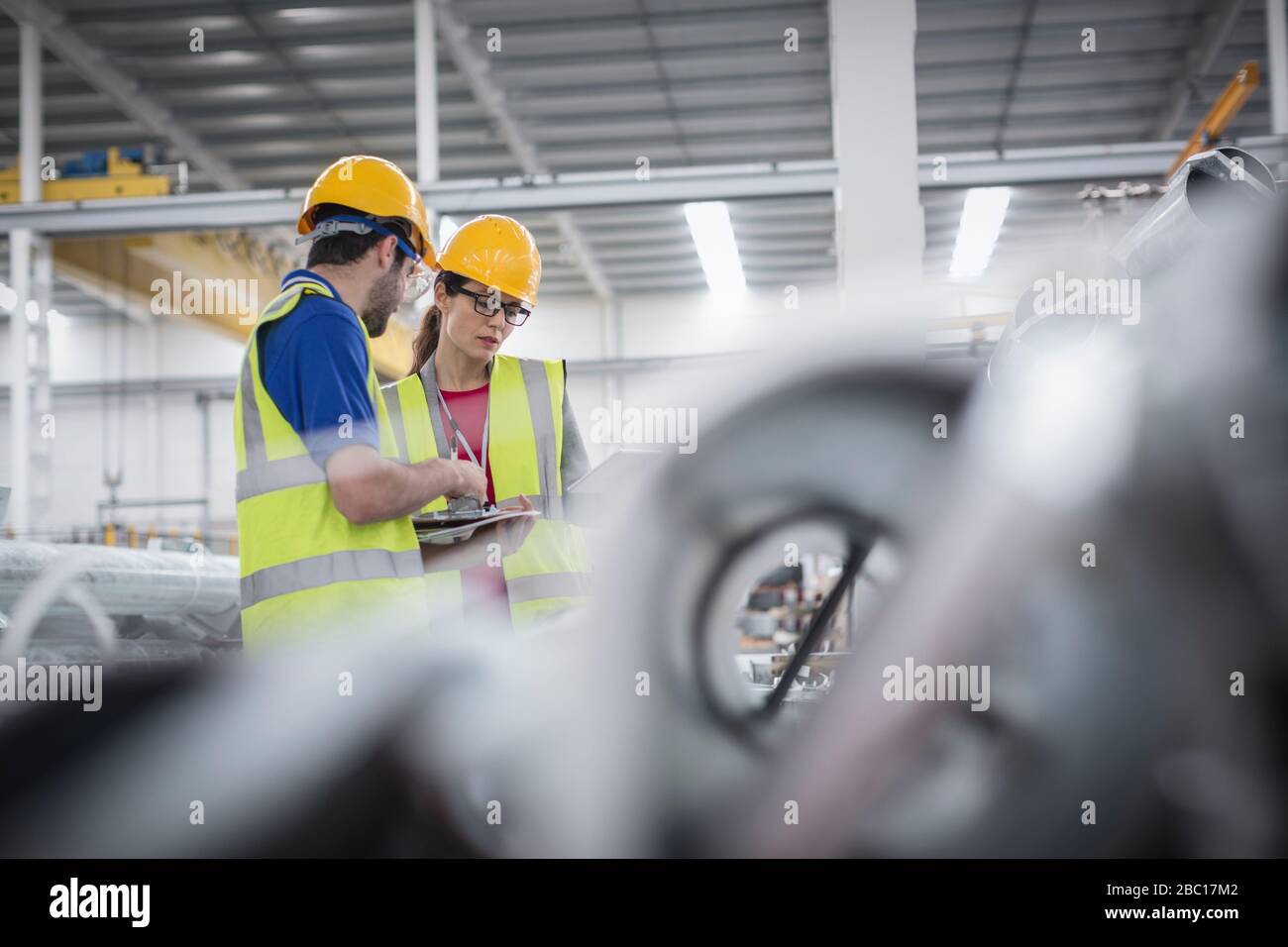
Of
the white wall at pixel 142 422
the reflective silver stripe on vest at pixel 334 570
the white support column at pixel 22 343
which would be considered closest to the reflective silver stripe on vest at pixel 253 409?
the reflective silver stripe on vest at pixel 334 570

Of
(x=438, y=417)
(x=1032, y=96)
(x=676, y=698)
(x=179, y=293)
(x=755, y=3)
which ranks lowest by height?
(x=676, y=698)

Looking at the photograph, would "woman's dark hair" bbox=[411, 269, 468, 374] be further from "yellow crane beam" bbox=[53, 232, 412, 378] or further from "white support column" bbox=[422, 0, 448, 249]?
"yellow crane beam" bbox=[53, 232, 412, 378]

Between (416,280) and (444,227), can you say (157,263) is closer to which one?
(444,227)

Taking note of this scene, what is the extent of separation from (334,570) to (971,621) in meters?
0.82

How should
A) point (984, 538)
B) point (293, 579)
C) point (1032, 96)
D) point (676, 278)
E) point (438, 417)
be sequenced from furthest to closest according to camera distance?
point (676, 278) < point (1032, 96) < point (438, 417) < point (293, 579) < point (984, 538)

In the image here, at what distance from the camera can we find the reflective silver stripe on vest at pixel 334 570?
1224mm

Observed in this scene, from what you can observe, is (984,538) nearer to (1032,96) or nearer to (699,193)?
(1032,96)

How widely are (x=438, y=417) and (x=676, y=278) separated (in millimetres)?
5819

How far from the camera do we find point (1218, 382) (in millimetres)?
652

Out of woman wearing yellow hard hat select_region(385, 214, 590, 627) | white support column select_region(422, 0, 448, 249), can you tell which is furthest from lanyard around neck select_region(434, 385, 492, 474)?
white support column select_region(422, 0, 448, 249)

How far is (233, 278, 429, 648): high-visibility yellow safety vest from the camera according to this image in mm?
1212

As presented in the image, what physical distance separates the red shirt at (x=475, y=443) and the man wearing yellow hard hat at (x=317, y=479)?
24cm

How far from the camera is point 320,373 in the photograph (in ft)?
3.99

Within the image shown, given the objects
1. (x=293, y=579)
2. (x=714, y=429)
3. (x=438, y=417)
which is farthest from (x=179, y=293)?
(x=714, y=429)
